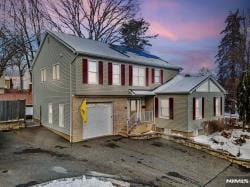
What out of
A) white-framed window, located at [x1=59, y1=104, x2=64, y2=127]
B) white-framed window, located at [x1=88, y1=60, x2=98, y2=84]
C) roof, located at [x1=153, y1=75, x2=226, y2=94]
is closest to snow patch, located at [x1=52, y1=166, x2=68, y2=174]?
white-framed window, located at [x1=59, y1=104, x2=64, y2=127]

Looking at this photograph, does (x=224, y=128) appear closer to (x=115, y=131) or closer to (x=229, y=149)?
(x=229, y=149)

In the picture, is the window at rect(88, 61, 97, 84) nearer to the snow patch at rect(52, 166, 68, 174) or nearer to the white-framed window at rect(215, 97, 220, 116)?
the snow patch at rect(52, 166, 68, 174)

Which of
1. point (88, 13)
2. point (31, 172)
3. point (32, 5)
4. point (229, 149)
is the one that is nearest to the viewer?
point (31, 172)

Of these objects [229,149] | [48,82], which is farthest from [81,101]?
[229,149]

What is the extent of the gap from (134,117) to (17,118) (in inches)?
350

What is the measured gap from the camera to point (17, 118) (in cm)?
1616

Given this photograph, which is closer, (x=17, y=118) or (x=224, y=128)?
(x=17, y=118)

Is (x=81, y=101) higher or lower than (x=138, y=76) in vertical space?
lower

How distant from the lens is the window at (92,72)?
14.0 meters

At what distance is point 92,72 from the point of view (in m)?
14.2

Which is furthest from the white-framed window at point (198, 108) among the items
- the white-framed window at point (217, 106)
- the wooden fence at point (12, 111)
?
the wooden fence at point (12, 111)

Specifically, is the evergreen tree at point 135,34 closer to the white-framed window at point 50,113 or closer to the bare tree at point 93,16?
the bare tree at point 93,16

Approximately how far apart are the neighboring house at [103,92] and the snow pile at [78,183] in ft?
19.4

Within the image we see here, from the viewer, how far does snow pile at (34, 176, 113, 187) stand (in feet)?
22.9
